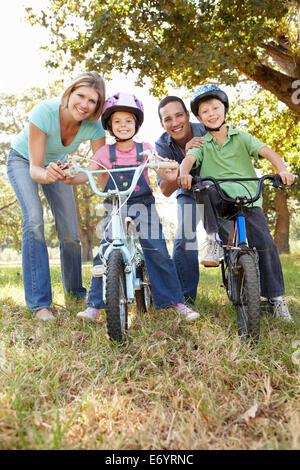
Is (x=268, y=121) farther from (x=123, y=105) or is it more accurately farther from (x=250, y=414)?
(x=250, y=414)

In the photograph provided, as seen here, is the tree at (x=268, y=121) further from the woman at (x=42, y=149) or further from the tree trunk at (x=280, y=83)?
the woman at (x=42, y=149)

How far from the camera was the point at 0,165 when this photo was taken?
67.5 feet

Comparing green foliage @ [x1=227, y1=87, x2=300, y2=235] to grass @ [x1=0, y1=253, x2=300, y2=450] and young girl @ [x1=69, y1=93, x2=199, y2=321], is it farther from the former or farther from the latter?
grass @ [x1=0, y1=253, x2=300, y2=450]

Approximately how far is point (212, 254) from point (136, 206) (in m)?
0.76

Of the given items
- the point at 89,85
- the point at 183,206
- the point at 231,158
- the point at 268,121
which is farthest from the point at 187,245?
the point at 268,121

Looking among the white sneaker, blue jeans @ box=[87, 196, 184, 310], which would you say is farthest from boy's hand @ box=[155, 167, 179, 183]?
the white sneaker

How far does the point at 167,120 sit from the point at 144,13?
12.9 ft

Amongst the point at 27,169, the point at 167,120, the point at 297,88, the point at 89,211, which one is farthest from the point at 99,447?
the point at 89,211

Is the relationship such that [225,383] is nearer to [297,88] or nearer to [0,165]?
[297,88]

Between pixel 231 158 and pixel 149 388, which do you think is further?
pixel 231 158

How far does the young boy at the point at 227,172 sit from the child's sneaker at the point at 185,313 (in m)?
0.44

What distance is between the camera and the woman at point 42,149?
10.5 feet

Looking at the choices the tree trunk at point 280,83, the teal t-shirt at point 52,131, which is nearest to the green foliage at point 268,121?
the tree trunk at point 280,83

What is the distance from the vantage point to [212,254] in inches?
117
